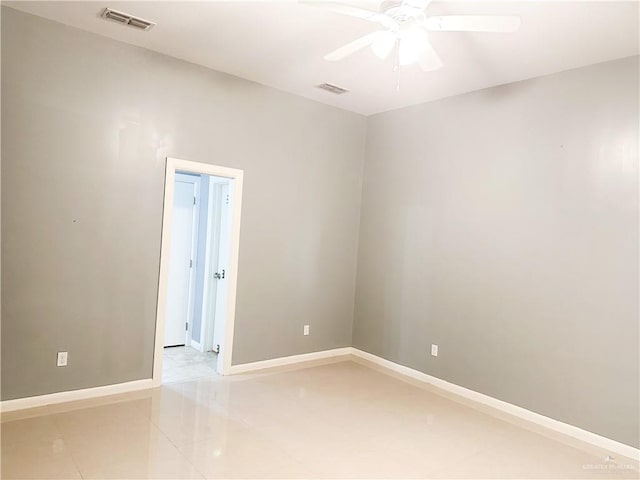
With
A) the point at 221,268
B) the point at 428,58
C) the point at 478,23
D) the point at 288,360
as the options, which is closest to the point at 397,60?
the point at 428,58

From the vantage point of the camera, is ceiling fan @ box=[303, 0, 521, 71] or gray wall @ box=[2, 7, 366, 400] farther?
gray wall @ box=[2, 7, 366, 400]

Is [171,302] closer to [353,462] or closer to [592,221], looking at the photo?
[353,462]

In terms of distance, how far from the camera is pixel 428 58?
2822 millimetres

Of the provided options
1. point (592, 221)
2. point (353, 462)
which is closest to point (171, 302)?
point (353, 462)

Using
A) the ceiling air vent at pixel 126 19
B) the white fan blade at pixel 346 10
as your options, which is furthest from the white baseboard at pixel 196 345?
the white fan blade at pixel 346 10

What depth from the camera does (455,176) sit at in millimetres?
4492

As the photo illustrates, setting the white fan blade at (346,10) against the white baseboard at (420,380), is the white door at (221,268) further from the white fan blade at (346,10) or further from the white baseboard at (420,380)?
the white fan blade at (346,10)

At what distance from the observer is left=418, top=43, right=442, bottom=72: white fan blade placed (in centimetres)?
271

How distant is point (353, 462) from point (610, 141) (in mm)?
3073

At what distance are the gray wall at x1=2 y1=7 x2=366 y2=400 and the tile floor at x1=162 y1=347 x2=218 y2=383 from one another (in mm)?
384

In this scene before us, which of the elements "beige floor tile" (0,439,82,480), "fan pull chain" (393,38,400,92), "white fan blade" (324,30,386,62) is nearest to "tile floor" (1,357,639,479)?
"beige floor tile" (0,439,82,480)

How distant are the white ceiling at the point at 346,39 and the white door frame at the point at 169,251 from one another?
971 millimetres

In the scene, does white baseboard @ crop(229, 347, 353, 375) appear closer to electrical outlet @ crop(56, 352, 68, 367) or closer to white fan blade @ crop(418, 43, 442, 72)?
electrical outlet @ crop(56, 352, 68, 367)

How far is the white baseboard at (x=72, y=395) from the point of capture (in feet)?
11.0
